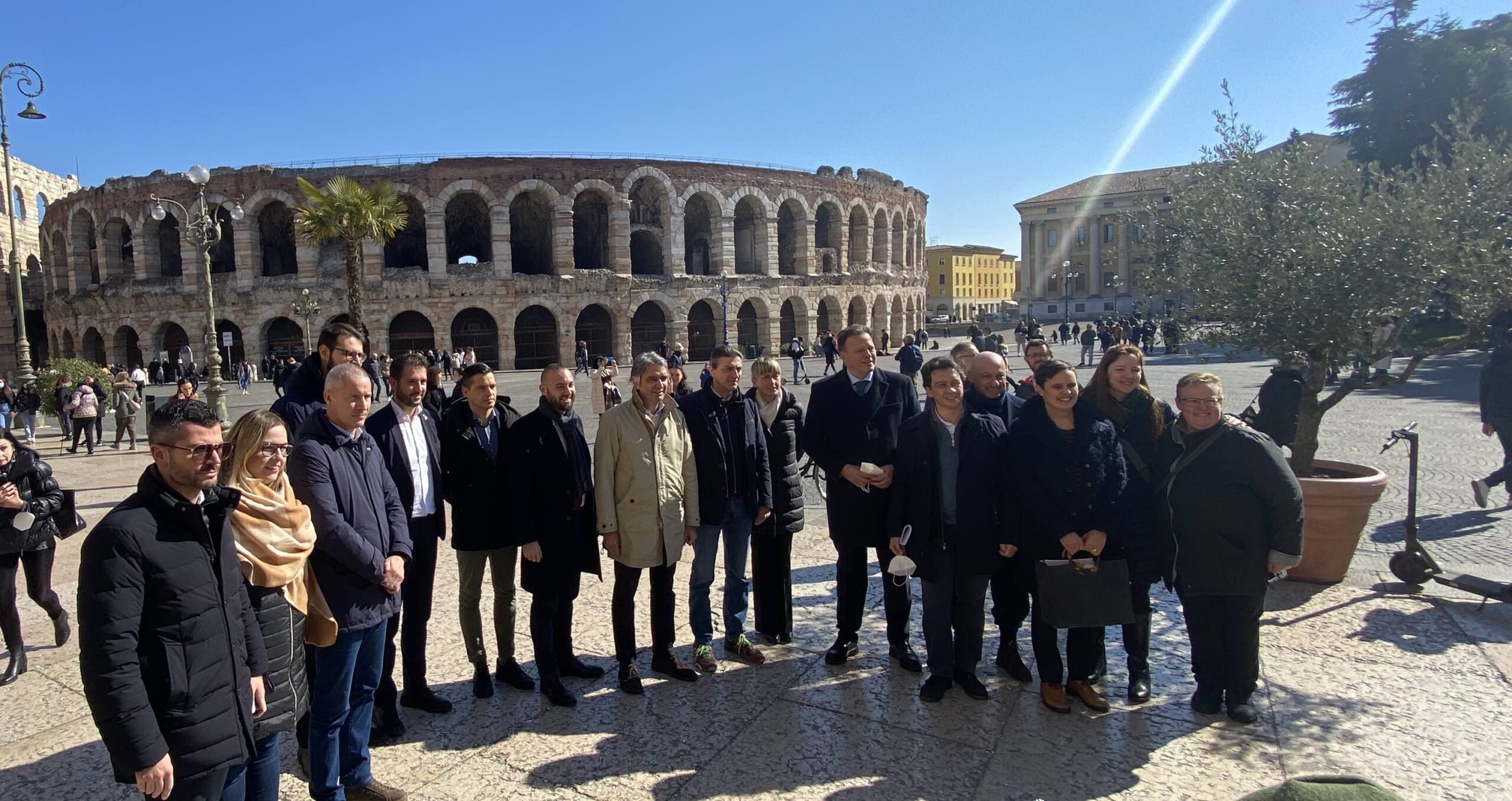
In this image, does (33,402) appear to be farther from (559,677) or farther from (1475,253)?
(1475,253)

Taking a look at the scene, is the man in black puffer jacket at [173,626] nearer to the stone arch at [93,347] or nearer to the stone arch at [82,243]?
the stone arch at [82,243]

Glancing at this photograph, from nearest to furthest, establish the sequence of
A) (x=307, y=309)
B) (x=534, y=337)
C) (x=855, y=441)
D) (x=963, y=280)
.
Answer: (x=855, y=441), (x=307, y=309), (x=534, y=337), (x=963, y=280)

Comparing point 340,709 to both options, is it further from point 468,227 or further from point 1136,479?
point 468,227

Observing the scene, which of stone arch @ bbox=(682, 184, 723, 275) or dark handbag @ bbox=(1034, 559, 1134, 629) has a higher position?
stone arch @ bbox=(682, 184, 723, 275)

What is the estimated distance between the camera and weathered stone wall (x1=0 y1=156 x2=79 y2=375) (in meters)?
40.5

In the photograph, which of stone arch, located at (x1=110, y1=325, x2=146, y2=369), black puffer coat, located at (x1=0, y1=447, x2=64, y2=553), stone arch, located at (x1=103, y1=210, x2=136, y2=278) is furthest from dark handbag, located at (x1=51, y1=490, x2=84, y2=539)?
stone arch, located at (x1=103, y1=210, x2=136, y2=278)

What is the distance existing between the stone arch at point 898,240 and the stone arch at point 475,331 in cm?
→ 2105

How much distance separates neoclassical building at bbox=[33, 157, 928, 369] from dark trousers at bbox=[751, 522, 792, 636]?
30756 mm

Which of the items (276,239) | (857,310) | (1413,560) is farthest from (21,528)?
(857,310)

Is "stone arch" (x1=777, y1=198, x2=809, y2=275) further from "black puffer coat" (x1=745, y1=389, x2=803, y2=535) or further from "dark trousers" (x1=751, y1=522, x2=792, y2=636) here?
"dark trousers" (x1=751, y1=522, x2=792, y2=636)

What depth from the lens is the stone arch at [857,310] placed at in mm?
40966

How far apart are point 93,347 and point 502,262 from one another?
19191 mm

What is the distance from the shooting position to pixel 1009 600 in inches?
166

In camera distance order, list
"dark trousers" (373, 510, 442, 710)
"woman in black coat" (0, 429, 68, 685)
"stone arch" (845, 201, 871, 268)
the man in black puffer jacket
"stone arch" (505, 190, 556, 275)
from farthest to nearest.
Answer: "stone arch" (845, 201, 871, 268)
"stone arch" (505, 190, 556, 275)
"woman in black coat" (0, 429, 68, 685)
"dark trousers" (373, 510, 442, 710)
the man in black puffer jacket
